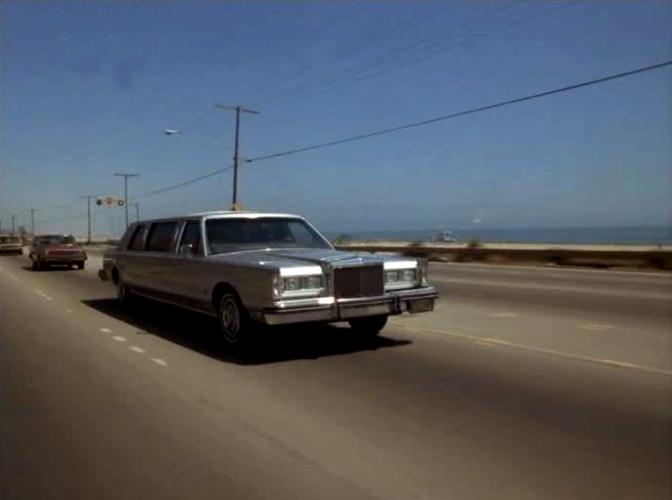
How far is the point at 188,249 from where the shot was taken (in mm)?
10242

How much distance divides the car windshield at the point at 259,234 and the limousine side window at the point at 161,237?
50.3 inches

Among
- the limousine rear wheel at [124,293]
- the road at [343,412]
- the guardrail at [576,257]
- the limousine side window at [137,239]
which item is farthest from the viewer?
the guardrail at [576,257]

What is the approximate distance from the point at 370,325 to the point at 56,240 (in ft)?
77.0

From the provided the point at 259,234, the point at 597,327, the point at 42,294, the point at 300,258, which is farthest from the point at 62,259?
the point at 597,327

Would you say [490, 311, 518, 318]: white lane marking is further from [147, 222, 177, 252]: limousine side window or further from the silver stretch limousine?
[147, 222, 177, 252]: limousine side window

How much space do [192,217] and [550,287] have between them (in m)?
9.74

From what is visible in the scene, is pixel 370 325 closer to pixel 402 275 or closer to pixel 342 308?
pixel 402 275

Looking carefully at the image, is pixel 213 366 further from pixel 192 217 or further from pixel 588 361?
pixel 588 361

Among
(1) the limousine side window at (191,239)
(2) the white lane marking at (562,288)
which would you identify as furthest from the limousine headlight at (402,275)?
(2) the white lane marking at (562,288)

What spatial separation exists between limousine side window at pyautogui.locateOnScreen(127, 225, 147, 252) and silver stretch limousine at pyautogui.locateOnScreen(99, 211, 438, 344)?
0.80 metres

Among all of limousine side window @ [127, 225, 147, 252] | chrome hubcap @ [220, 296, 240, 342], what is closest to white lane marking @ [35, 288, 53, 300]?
limousine side window @ [127, 225, 147, 252]

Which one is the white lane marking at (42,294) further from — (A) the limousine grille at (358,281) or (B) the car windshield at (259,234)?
(A) the limousine grille at (358,281)

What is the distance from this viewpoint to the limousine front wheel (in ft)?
28.6

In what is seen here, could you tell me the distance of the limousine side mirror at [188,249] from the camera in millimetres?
10156
